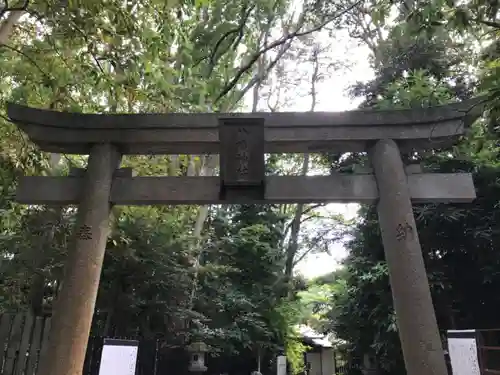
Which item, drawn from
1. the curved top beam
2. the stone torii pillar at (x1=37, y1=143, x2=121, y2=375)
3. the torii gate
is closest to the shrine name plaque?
the torii gate

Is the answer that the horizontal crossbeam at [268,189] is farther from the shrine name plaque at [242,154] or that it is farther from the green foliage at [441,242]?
the green foliage at [441,242]

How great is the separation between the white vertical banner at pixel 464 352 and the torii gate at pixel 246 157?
3.53 feet

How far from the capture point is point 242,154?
14.8ft

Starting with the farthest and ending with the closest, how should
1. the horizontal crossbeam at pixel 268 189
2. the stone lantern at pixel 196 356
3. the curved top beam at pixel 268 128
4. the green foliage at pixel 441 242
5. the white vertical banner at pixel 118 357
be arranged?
the stone lantern at pixel 196 356 → the green foliage at pixel 441 242 → the curved top beam at pixel 268 128 → the horizontal crossbeam at pixel 268 189 → the white vertical banner at pixel 118 357

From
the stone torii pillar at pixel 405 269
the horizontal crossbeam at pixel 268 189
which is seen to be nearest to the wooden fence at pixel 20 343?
the horizontal crossbeam at pixel 268 189

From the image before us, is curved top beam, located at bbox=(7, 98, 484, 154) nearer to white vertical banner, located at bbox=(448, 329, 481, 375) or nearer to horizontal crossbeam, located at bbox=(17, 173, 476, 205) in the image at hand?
horizontal crossbeam, located at bbox=(17, 173, 476, 205)

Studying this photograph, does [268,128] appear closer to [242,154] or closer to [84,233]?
[242,154]

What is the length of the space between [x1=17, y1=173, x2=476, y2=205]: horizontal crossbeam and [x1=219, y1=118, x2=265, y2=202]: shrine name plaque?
5.7 inches

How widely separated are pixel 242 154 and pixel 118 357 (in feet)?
7.79

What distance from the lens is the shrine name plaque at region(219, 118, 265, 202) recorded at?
177 inches

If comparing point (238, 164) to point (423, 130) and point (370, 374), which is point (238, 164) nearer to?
point (423, 130)

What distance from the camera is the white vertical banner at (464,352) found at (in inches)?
171

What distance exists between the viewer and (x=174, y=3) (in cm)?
450

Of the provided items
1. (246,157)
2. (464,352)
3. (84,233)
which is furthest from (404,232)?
(84,233)
